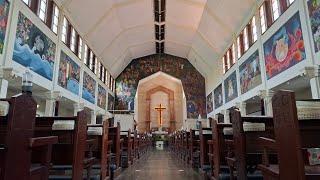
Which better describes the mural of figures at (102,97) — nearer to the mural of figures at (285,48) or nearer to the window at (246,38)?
the window at (246,38)

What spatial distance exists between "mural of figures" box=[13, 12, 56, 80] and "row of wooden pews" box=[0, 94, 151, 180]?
481 centimetres

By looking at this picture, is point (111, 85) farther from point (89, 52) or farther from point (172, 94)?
point (172, 94)

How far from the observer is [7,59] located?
7.89 m

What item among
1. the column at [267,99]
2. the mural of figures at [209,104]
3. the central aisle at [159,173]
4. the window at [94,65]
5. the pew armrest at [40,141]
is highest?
the window at [94,65]

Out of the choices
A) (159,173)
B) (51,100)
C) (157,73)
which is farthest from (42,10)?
(157,73)

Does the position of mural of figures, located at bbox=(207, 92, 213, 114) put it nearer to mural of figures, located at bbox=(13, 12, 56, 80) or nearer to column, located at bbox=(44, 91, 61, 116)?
column, located at bbox=(44, 91, 61, 116)

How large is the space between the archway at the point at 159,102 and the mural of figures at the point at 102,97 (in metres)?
9.40

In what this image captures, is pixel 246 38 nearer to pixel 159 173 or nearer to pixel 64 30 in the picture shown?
pixel 64 30

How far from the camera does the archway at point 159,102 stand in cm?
2970

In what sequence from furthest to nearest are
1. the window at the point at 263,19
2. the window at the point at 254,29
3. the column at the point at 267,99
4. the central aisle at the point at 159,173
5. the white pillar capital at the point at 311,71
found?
the window at the point at 254,29 < the window at the point at 263,19 < the column at the point at 267,99 < the white pillar capital at the point at 311,71 < the central aisle at the point at 159,173

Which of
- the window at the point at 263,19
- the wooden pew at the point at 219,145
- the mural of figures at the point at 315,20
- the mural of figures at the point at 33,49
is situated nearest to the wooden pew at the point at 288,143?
the wooden pew at the point at 219,145

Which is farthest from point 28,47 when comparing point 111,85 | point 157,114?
point 157,114

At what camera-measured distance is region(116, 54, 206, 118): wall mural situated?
2423 cm

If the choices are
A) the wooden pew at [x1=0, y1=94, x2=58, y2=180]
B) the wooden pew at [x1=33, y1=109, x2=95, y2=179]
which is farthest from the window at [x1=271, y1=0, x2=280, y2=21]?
the wooden pew at [x1=0, y1=94, x2=58, y2=180]
